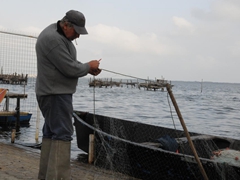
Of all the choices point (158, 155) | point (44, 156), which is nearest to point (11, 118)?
point (158, 155)

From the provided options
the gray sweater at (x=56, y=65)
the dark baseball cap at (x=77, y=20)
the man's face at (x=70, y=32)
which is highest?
the dark baseball cap at (x=77, y=20)

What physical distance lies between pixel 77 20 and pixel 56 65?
19.1 inches

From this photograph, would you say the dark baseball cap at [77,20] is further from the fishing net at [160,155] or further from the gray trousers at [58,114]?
the fishing net at [160,155]

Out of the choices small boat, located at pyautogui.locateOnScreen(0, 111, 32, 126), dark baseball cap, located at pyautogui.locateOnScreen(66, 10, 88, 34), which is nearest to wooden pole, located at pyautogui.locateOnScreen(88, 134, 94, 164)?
dark baseball cap, located at pyautogui.locateOnScreen(66, 10, 88, 34)

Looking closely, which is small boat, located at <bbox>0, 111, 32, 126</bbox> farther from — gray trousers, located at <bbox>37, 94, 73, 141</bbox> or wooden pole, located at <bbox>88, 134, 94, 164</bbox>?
gray trousers, located at <bbox>37, 94, 73, 141</bbox>

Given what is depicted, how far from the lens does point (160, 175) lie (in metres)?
6.04

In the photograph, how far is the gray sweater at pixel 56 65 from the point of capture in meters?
3.38

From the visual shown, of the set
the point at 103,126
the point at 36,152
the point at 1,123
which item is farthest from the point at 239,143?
the point at 1,123

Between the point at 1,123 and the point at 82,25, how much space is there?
1142 cm

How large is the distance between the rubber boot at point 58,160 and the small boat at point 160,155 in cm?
121

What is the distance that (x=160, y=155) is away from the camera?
19.3ft

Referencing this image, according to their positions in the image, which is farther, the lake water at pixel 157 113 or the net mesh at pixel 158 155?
the lake water at pixel 157 113

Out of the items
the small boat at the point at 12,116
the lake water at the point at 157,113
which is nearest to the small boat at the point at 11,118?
the small boat at the point at 12,116

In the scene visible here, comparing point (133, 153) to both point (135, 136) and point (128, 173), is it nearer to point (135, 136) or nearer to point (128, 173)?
point (128, 173)
